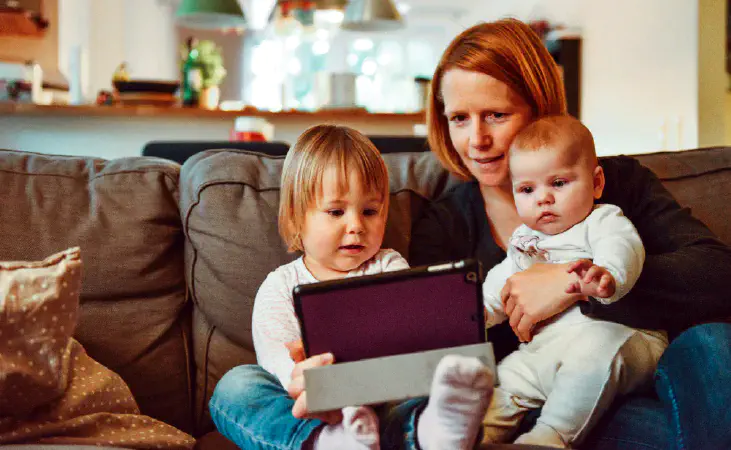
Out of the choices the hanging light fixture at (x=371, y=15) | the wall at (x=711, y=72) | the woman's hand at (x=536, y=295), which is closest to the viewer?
the woman's hand at (x=536, y=295)

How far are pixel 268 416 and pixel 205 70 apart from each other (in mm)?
3515

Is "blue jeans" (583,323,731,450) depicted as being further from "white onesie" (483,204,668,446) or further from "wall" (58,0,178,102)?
"wall" (58,0,178,102)

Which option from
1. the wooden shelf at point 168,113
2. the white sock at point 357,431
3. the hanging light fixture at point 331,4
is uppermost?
the hanging light fixture at point 331,4

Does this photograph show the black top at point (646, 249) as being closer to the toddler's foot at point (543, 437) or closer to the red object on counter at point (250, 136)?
the toddler's foot at point (543, 437)

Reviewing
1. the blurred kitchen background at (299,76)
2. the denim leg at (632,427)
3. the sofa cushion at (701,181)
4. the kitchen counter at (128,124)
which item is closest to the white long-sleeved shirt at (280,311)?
the denim leg at (632,427)

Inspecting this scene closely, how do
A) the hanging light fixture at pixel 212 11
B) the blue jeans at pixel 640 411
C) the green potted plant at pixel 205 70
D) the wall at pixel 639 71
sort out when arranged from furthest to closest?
the hanging light fixture at pixel 212 11, the wall at pixel 639 71, the green potted plant at pixel 205 70, the blue jeans at pixel 640 411

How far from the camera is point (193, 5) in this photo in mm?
4699

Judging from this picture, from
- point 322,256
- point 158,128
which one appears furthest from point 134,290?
point 158,128

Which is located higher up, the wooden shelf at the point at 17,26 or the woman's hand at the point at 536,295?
the wooden shelf at the point at 17,26

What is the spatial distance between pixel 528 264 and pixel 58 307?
→ 2.77ft

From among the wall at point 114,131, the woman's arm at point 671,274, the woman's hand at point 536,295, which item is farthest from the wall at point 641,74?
the woman's hand at point 536,295

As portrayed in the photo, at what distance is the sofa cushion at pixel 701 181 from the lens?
1.58 meters

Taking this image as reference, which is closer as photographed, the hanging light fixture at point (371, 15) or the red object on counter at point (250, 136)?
the red object on counter at point (250, 136)

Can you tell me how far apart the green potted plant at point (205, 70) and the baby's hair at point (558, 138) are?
3.12m
